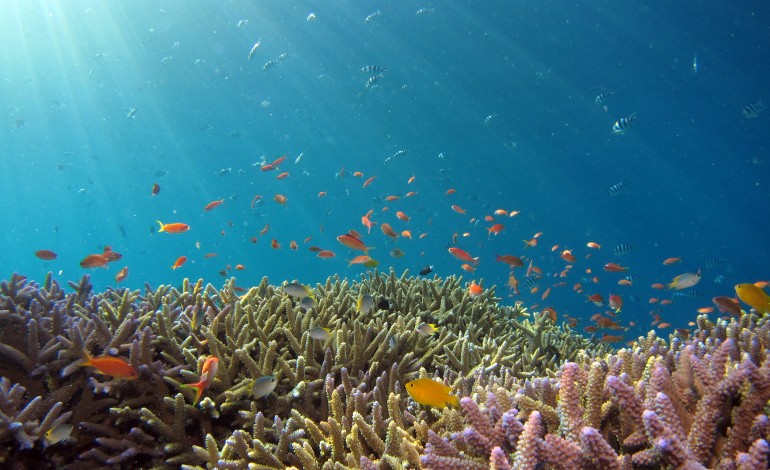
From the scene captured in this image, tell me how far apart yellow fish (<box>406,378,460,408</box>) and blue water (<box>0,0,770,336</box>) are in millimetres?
10332

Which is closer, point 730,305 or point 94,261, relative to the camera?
point 730,305

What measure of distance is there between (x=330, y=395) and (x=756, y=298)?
4419mm

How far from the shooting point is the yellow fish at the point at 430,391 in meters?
2.68

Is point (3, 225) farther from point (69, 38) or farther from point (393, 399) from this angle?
point (393, 399)

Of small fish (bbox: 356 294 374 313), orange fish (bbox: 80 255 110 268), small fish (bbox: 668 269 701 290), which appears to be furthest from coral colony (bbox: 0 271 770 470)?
small fish (bbox: 668 269 701 290)

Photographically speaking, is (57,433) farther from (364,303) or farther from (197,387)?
(364,303)

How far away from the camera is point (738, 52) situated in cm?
2689

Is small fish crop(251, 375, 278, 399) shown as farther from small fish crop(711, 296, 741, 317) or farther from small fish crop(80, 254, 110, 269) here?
small fish crop(711, 296, 741, 317)

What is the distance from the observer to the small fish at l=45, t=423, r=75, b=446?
2961 millimetres

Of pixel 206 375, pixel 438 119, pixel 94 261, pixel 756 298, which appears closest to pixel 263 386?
pixel 206 375

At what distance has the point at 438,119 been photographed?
134ft

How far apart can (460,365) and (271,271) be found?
75.3m

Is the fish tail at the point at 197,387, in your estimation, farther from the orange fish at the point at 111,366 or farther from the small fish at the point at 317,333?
the small fish at the point at 317,333

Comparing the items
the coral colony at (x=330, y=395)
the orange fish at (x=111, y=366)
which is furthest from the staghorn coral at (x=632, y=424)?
the orange fish at (x=111, y=366)
